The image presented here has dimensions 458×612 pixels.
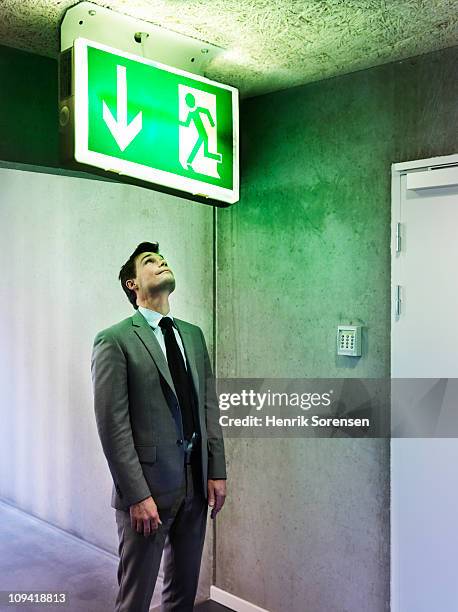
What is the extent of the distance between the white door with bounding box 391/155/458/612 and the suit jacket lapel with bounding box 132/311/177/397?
2.91ft

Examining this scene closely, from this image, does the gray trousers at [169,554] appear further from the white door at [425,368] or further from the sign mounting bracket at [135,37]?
the sign mounting bracket at [135,37]


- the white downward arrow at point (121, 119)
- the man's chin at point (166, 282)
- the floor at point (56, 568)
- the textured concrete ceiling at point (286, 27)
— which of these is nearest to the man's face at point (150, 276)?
the man's chin at point (166, 282)

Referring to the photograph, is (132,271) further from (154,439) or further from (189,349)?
(154,439)

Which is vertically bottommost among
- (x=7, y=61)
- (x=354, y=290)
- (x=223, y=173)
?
(x=354, y=290)

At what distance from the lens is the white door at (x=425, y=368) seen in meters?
2.50

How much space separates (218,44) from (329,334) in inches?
48.4

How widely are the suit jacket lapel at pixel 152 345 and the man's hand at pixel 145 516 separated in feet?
1.32

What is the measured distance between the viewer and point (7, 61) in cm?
251

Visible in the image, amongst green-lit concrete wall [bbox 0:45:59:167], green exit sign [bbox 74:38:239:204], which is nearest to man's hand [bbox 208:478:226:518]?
green exit sign [bbox 74:38:239:204]

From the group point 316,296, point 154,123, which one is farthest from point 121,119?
point 316,296

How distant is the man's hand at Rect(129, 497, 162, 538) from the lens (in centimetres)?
232

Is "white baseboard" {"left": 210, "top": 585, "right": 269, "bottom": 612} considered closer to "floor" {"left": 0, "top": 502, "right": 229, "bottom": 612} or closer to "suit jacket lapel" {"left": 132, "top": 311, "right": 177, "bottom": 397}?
"floor" {"left": 0, "top": 502, "right": 229, "bottom": 612}

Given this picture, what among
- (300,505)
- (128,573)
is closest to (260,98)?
(300,505)

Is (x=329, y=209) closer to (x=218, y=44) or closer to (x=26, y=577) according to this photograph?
(x=218, y=44)
